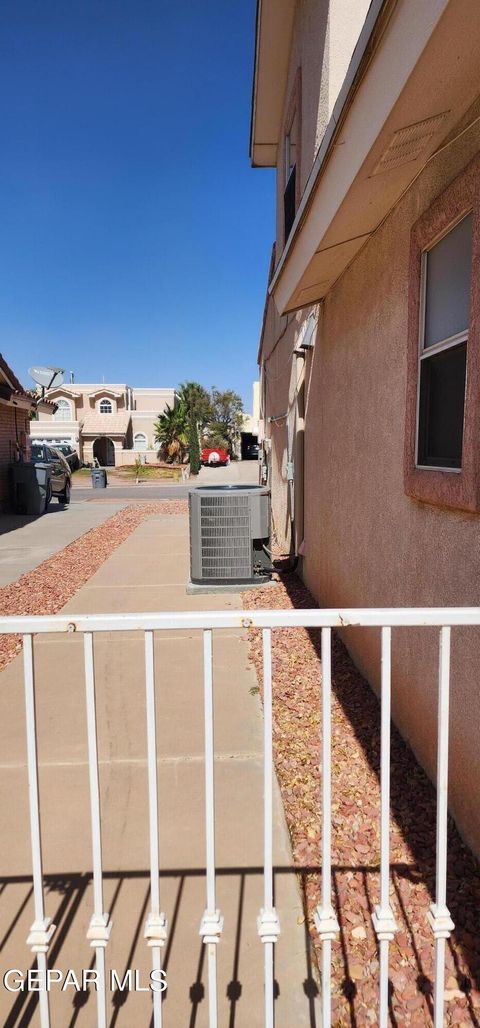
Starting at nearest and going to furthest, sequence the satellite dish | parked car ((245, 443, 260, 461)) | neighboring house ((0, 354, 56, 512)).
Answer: neighboring house ((0, 354, 56, 512))
the satellite dish
parked car ((245, 443, 260, 461))

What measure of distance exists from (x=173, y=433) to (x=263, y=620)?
41.6 m

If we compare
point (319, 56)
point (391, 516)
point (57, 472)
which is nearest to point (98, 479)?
point (57, 472)

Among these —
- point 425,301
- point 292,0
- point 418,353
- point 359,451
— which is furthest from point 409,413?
point 292,0

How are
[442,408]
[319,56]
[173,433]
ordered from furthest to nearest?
[173,433] < [319,56] < [442,408]

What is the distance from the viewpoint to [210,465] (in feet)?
140

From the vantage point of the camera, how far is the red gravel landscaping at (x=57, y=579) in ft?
19.6

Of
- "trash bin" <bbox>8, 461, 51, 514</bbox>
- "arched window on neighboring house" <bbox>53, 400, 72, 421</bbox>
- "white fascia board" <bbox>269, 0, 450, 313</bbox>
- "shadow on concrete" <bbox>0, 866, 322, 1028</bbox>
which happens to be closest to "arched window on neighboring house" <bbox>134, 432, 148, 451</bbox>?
"arched window on neighboring house" <bbox>53, 400, 72, 421</bbox>

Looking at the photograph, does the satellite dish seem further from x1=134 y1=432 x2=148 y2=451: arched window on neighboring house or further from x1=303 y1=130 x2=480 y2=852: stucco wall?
x1=134 y1=432 x2=148 y2=451: arched window on neighboring house

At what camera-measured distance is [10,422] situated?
15.4 meters

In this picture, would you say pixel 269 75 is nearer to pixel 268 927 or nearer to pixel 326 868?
pixel 326 868

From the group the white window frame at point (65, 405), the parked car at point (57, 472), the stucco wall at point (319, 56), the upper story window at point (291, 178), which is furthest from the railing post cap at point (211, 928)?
the white window frame at point (65, 405)

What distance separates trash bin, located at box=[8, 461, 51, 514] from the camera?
14695mm

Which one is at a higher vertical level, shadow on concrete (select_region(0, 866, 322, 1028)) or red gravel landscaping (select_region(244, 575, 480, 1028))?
red gravel landscaping (select_region(244, 575, 480, 1028))

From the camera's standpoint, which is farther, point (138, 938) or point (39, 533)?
point (39, 533)
